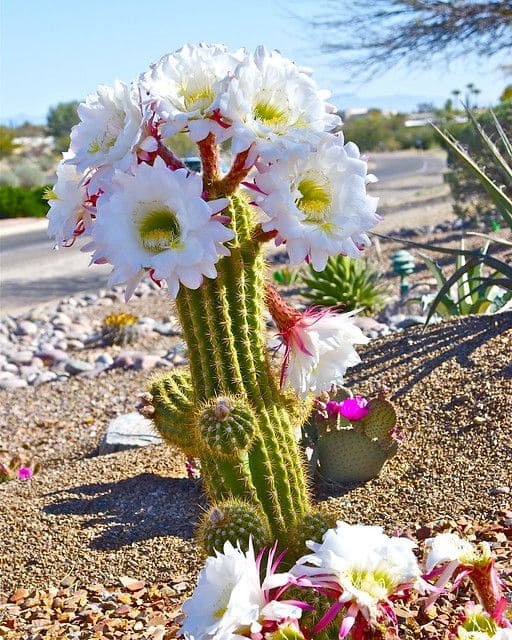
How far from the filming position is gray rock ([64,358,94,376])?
308 inches

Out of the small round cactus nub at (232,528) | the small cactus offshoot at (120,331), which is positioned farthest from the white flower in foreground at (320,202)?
the small cactus offshoot at (120,331)

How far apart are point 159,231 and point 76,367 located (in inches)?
225

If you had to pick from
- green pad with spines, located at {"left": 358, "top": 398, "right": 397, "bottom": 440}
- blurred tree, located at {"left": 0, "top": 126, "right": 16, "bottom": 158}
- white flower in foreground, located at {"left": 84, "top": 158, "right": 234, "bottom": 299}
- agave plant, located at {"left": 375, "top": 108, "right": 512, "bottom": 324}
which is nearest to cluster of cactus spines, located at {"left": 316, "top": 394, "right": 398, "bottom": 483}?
green pad with spines, located at {"left": 358, "top": 398, "right": 397, "bottom": 440}

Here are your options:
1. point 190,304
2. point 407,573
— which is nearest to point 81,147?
point 190,304

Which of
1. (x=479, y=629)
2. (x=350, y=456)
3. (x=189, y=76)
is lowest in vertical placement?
(x=350, y=456)

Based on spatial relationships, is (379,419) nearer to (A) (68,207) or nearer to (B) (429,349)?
(B) (429,349)

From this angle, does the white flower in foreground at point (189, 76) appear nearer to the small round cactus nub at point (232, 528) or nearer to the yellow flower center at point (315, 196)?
the yellow flower center at point (315, 196)

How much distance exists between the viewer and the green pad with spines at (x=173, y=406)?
3365 mm

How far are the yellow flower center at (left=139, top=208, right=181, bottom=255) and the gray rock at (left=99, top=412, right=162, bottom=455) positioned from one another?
3090mm

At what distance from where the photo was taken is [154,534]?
393 cm

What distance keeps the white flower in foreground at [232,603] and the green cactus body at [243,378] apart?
63cm

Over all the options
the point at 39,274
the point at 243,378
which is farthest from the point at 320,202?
the point at 39,274

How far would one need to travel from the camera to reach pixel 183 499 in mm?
4262

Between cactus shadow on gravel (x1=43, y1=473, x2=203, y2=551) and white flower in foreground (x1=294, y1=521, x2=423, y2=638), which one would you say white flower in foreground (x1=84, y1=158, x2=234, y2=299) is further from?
cactus shadow on gravel (x1=43, y1=473, x2=203, y2=551)
